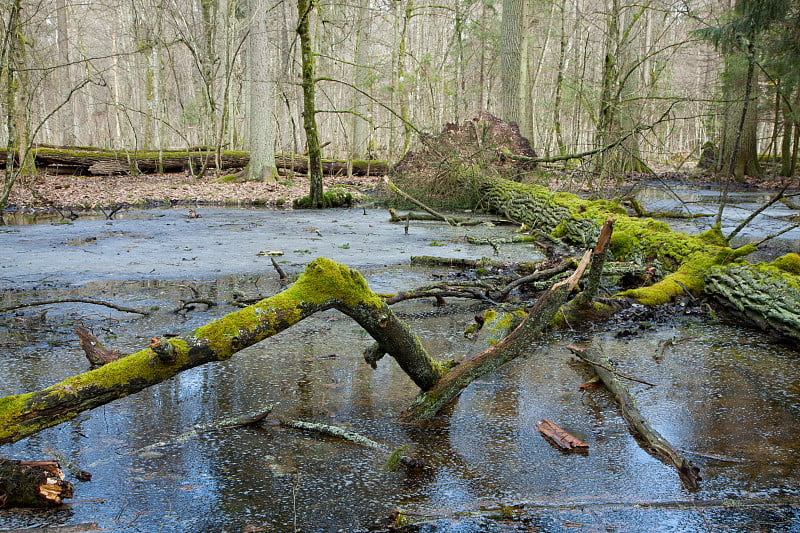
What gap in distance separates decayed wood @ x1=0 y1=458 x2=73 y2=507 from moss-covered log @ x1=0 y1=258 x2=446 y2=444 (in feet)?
0.54

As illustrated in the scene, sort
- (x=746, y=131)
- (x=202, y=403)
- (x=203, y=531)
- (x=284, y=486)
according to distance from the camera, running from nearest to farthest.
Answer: (x=203, y=531) < (x=284, y=486) < (x=202, y=403) < (x=746, y=131)

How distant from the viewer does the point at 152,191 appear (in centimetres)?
1684

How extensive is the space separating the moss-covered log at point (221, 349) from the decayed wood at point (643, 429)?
3.27ft

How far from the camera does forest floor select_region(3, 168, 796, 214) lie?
1482cm

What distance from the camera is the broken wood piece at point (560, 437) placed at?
2780 mm

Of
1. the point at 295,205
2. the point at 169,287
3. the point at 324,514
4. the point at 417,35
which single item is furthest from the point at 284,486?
the point at 417,35

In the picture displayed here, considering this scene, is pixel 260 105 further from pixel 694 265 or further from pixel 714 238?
pixel 694 265

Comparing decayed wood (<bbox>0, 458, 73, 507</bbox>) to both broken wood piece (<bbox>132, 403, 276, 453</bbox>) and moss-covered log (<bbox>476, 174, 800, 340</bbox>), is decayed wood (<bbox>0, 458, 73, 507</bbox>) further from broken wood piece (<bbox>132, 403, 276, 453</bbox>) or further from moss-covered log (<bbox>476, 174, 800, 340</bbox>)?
moss-covered log (<bbox>476, 174, 800, 340</bbox>)

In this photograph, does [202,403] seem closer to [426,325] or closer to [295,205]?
[426,325]

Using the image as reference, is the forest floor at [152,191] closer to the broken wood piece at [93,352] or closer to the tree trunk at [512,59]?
the tree trunk at [512,59]

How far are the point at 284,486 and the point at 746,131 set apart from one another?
78.4 ft

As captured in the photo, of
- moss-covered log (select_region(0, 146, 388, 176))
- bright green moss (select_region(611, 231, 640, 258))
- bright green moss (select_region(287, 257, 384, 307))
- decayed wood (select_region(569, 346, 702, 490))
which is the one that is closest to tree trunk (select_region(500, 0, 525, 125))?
moss-covered log (select_region(0, 146, 388, 176))

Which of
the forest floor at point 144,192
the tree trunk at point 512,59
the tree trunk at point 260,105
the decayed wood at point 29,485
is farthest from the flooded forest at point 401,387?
the tree trunk at point 512,59

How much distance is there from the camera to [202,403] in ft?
10.8
